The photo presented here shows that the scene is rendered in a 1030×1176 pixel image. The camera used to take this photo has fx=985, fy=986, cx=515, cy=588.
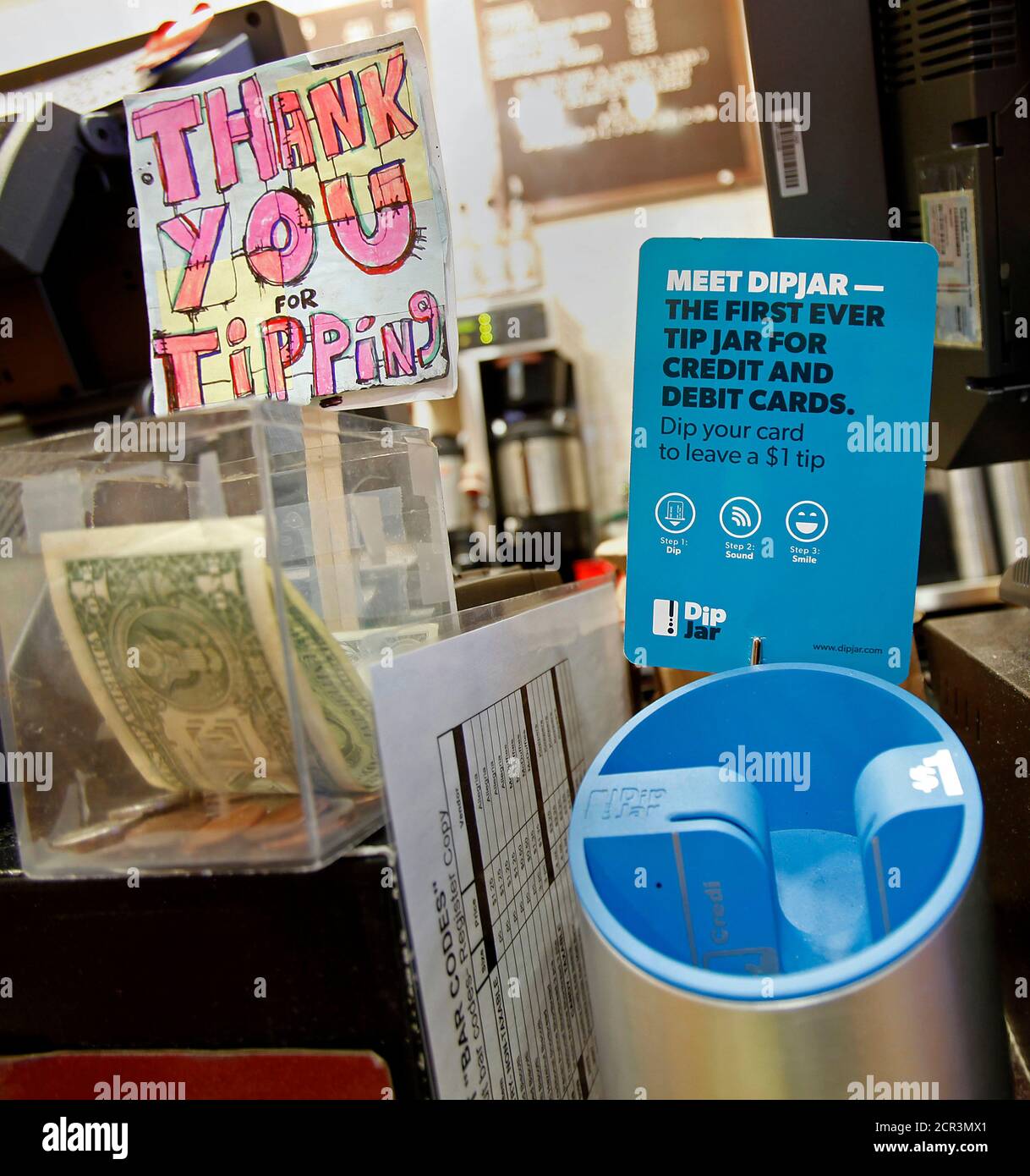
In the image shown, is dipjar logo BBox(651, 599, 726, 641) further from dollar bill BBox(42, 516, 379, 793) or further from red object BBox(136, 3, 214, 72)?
red object BBox(136, 3, 214, 72)

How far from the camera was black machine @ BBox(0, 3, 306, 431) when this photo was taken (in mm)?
983

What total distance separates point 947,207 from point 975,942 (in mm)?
714

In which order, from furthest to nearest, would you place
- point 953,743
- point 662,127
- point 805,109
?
point 662,127, point 805,109, point 953,743

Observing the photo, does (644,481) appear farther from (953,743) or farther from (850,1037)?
(850,1037)

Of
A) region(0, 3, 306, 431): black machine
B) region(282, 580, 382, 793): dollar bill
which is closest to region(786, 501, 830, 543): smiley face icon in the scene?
region(282, 580, 382, 793): dollar bill

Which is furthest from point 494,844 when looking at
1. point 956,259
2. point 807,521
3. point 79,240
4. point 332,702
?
point 79,240

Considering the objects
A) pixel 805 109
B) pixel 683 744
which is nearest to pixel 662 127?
pixel 805 109

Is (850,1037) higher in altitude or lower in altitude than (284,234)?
lower

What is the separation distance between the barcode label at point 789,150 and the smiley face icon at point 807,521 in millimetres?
430

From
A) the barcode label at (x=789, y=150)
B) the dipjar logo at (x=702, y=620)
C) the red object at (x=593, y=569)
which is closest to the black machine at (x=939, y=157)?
the barcode label at (x=789, y=150)

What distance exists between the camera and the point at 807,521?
818mm

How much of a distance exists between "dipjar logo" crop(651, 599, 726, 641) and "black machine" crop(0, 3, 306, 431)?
0.66 meters
